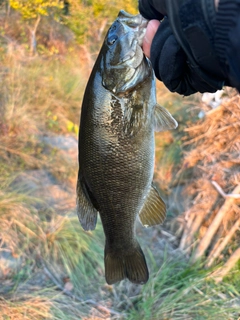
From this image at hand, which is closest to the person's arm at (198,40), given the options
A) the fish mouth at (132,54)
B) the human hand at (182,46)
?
the human hand at (182,46)

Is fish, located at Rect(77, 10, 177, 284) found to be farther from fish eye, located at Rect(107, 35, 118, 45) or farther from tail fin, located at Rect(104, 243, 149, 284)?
tail fin, located at Rect(104, 243, 149, 284)

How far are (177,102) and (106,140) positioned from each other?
201 inches

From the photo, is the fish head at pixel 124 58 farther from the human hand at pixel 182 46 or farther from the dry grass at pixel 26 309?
the dry grass at pixel 26 309

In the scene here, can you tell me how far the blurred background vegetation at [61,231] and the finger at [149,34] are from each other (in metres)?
2.53

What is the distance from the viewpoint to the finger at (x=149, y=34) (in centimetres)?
155

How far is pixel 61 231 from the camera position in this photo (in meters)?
4.15

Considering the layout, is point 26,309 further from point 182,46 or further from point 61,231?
point 182,46

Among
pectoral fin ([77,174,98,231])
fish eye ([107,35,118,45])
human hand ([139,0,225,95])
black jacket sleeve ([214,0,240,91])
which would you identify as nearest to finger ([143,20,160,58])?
human hand ([139,0,225,95])

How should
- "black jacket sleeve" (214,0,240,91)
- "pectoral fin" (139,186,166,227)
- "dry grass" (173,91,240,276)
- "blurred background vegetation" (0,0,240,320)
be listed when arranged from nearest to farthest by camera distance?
"black jacket sleeve" (214,0,240,91) < "pectoral fin" (139,186,166,227) < "blurred background vegetation" (0,0,240,320) < "dry grass" (173,91,240,276)

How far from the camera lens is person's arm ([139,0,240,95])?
3.43 feet

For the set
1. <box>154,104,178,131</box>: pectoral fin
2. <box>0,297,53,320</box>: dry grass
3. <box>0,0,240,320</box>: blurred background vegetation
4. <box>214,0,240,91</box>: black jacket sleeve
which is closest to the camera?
<box>214,0,240,91</box>: black jacket sleeve

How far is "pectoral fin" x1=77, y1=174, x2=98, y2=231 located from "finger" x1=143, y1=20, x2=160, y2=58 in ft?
2.30

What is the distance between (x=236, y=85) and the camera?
1133 millimetres

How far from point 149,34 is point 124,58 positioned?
0.55 feet
